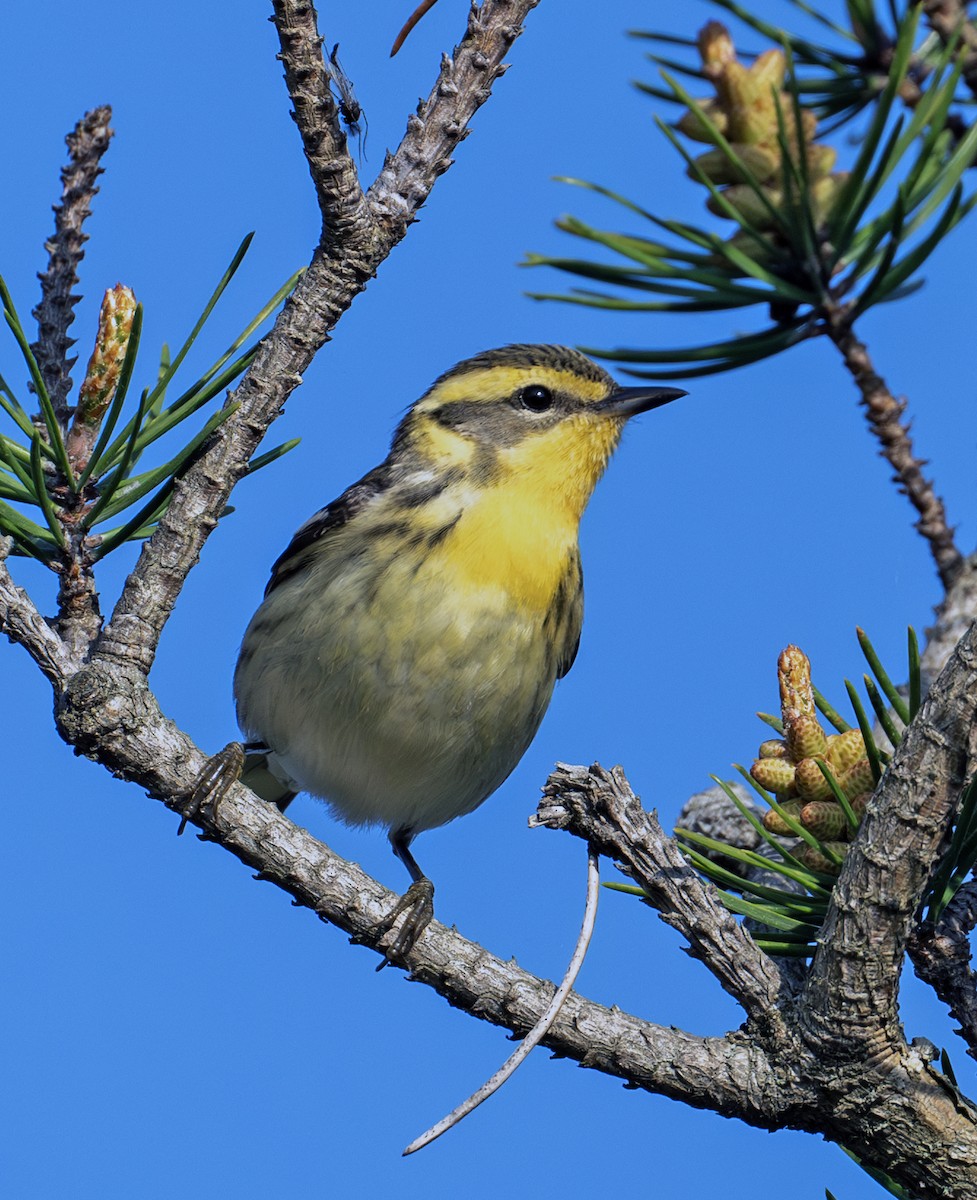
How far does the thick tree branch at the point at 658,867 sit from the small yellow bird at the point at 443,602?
1822mm

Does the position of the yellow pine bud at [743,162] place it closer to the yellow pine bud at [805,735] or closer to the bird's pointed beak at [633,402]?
the yellow pine bud at [805,735]

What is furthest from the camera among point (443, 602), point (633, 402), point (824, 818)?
point (633, 402)

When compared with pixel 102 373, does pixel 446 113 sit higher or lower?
higher

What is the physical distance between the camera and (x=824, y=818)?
Answer: 256 centimetres

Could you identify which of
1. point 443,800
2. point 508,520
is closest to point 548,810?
point 508,520

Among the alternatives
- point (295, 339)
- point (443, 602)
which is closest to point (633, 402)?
point (443, 602)

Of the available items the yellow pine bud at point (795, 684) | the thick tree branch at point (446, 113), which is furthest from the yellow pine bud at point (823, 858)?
the thick tree branch at point (446, 113)

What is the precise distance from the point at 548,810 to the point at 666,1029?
Answer: 66 cm

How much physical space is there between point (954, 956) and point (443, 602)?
7.73ft

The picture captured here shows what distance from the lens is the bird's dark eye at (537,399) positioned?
201 inches

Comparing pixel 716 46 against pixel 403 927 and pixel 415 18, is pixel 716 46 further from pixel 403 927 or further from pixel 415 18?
pixel 403 927

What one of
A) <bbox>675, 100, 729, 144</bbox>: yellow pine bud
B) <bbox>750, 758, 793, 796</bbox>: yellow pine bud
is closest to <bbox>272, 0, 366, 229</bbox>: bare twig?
<bbox>675, 100, 729, 144</bbox>: yellow pine bud

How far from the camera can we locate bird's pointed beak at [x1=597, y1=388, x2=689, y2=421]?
4926 millimetres

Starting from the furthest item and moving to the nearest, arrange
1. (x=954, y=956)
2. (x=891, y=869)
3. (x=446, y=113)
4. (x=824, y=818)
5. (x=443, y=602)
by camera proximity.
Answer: (x=443, y=602)
(x=446, y=113)
(x=824, y=818)
(x=954, y=956)
(x=891, y=869)
